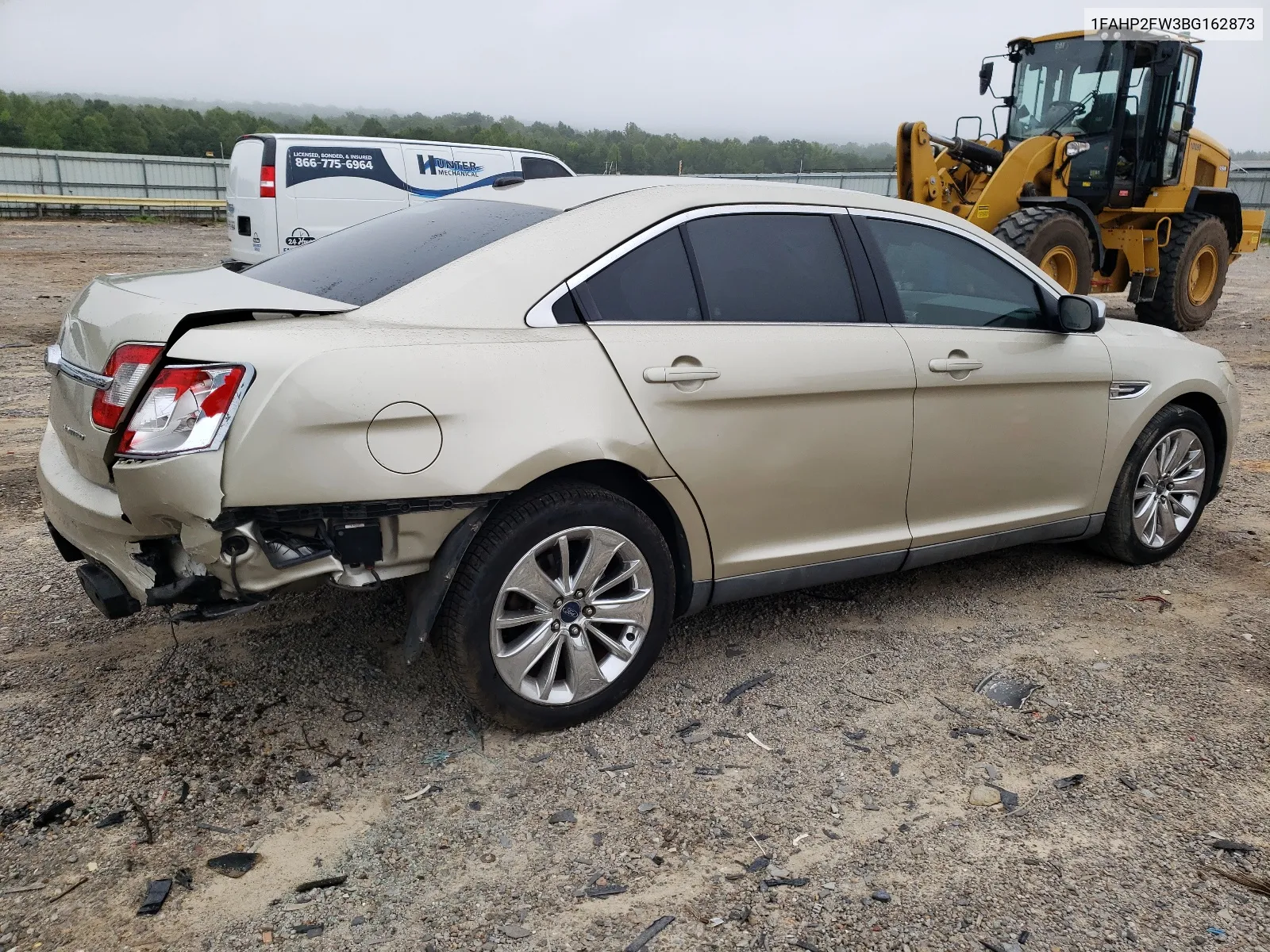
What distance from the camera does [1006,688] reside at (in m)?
3.66

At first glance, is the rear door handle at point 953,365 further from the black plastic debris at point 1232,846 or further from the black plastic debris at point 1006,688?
the black plastic debris at point 1232,846

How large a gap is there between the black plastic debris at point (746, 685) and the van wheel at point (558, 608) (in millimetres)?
332

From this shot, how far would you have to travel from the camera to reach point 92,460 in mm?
2873

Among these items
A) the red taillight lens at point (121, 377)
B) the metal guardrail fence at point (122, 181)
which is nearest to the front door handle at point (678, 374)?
the red taillight lens at point (121, 377)

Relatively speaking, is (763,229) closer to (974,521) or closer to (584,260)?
(584,260)

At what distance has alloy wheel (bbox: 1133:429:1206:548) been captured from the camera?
15.5 ft

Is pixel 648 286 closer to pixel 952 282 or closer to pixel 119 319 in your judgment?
pixel 952 282

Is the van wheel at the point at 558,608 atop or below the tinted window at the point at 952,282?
below

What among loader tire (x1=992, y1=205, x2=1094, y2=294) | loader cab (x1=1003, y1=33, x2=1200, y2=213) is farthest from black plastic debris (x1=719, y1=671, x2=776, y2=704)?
loader cab (x1=1003, y1=33, x2=1200, y2=213)

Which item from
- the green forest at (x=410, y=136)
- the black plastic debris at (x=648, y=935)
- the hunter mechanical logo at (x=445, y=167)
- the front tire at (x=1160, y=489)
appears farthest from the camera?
the green forest at (x=410, y=136)

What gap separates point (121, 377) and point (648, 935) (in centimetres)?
194

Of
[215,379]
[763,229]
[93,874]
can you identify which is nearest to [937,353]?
[763,229]

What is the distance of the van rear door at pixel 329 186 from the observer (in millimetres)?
12141

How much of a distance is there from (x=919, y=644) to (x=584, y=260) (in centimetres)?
195
